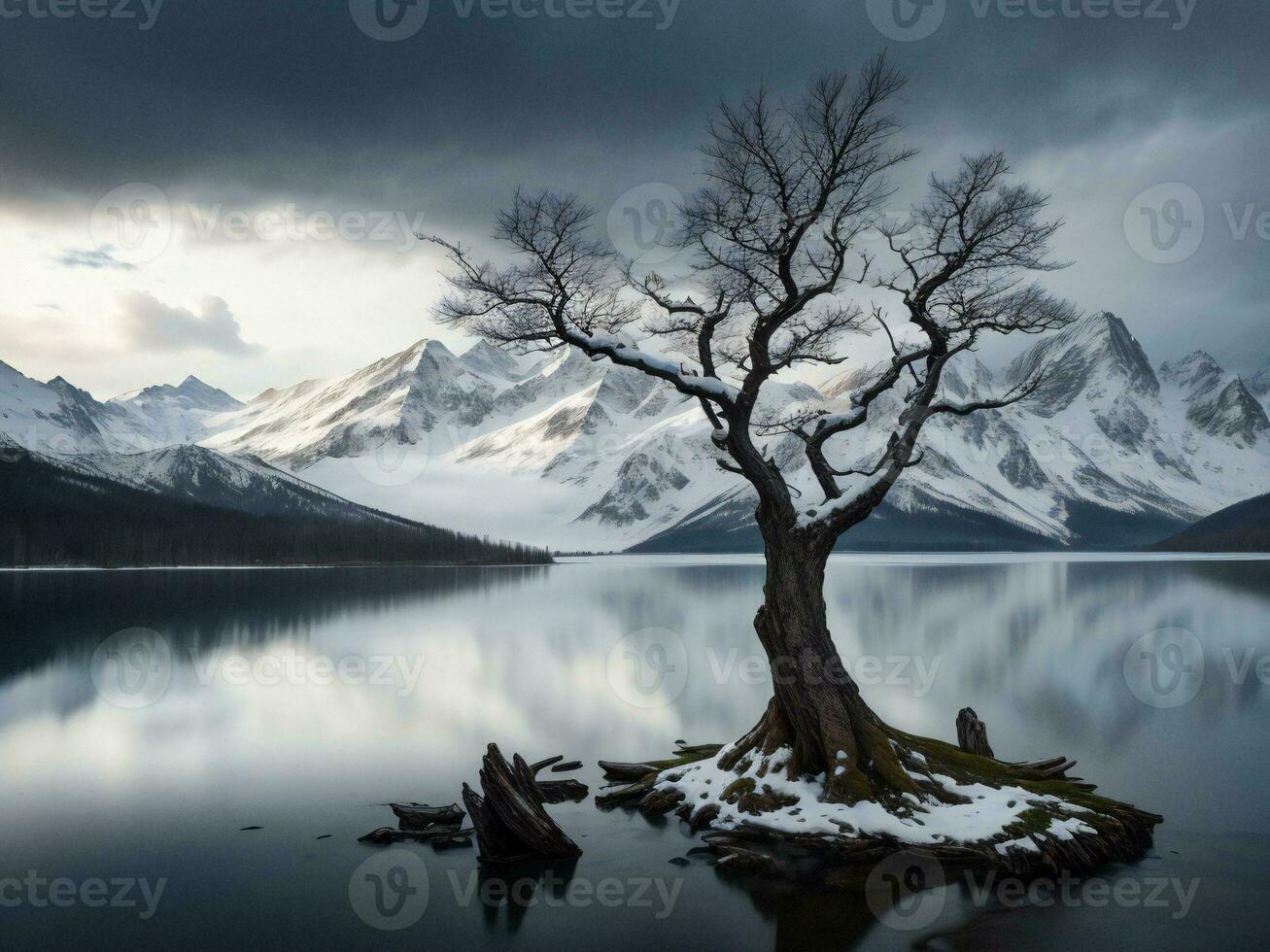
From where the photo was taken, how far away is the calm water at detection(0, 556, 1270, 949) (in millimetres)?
12188

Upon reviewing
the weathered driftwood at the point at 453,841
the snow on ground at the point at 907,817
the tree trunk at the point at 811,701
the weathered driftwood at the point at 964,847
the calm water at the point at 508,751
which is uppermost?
the tree trunk at the point at 811,701

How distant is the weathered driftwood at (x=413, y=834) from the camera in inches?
609

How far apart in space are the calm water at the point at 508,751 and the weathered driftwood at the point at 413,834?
393 millimetres

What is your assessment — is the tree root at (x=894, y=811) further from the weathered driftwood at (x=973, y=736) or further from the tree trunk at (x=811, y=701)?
the weathered driftwood at (x=973, y=736)

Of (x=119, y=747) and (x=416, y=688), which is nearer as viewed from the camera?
(x=119, y=747)

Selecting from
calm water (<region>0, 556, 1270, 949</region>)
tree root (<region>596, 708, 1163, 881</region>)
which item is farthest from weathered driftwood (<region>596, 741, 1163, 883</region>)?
calm water (<region>0, 556, 1270, 949</region>)

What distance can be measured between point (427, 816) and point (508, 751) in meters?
7.85

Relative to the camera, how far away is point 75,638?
1981 inches

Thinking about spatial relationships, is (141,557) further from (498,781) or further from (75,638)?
(498,781)

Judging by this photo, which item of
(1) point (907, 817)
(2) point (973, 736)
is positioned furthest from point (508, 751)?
(1) point (907, 817)

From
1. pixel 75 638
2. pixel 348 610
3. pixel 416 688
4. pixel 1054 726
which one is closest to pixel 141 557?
pixel 348 610

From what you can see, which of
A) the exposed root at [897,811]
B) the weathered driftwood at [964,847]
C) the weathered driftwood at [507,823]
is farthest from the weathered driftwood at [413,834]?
the weathered driftwood at [964,847]

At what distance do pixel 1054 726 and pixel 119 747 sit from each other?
26.5m

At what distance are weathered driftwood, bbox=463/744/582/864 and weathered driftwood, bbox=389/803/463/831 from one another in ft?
5.76
